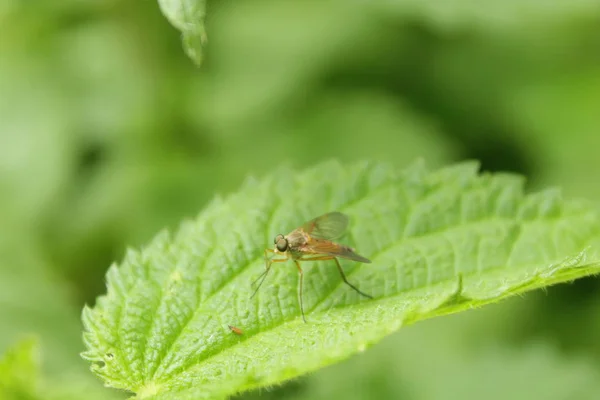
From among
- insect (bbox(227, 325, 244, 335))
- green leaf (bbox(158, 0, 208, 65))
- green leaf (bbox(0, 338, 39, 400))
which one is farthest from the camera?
insect (bbox(227, 325, 244, 335))

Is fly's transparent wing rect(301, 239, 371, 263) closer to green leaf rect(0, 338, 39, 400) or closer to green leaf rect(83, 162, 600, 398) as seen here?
green leaf rect(83, 162, 600, 398)

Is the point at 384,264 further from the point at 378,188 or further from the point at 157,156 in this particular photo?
the point at 157,156

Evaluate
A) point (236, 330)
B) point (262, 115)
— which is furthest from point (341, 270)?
point (262, 115)

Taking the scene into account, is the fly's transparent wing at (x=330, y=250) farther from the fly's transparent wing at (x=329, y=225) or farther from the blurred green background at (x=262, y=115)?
the blurred green background at (x=262, y=115)

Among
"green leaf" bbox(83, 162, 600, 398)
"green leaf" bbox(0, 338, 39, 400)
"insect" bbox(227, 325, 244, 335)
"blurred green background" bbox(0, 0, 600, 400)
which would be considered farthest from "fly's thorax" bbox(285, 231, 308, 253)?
"blurred green background" bbox(0, 0, 600, 400)

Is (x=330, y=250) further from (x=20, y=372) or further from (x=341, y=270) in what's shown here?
(x=20, y=372)

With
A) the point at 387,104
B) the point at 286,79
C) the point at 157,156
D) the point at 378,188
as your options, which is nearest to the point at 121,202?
the point at 157,156
